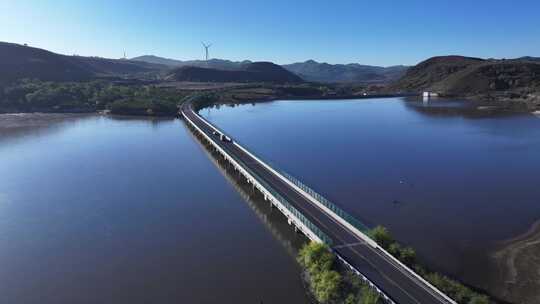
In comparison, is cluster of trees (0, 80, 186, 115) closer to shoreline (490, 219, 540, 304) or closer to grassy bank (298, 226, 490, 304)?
grassy bank (298, 226, 490, 304)

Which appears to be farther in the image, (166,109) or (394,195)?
(166,109)

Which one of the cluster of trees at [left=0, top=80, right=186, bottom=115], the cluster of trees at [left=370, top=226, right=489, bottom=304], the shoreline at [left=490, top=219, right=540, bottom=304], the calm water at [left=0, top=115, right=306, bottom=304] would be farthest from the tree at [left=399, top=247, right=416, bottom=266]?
the cluster of trees at [left=0, top=80, right=186, bottom=115]

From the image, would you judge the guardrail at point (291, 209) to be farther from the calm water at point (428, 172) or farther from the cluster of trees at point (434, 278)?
the calm water at point (428, 172)

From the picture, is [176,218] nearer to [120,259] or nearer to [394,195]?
[120,259]

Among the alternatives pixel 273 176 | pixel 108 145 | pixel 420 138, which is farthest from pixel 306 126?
pixel 273 176

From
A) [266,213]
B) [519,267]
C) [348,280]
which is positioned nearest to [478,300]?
[348,280]
